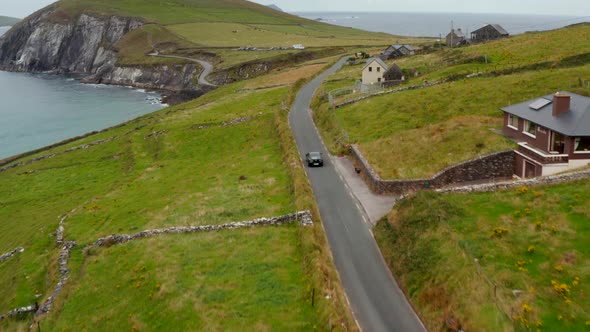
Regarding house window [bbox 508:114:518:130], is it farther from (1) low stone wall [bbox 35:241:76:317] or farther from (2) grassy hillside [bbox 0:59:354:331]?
(1) low stone wall [bbox 35:241:76:317]

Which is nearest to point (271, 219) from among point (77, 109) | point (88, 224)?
point (88, 224)

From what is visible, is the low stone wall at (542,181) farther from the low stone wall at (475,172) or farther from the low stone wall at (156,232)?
the low stone wall at (156,232)

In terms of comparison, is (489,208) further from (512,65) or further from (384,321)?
(512,65)

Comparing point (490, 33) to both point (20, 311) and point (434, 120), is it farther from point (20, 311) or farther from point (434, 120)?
point (20, 311)

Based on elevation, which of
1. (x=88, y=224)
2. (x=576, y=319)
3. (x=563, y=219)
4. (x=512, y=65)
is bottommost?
(x=88, y=224)

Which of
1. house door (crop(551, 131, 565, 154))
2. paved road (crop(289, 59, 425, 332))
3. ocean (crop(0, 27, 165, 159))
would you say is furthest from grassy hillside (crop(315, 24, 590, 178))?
ocean (crop(0, 27, 165, 159))
